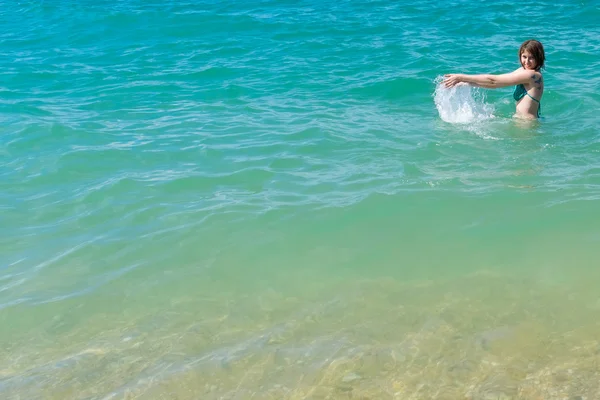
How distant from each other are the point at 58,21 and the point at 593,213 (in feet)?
49.1

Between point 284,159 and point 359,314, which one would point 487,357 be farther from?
point 284,159

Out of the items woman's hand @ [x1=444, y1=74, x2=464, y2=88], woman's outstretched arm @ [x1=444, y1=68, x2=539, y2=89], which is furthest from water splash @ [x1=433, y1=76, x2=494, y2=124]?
woman's hand @ [x1=444, y1=74, x2=464, y2=88]

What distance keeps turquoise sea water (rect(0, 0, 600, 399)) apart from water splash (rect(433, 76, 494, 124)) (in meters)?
0.04

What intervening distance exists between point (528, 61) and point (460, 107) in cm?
117

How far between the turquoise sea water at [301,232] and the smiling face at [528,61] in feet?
2.45

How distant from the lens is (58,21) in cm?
1797

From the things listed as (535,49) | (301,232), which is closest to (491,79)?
(535,49)

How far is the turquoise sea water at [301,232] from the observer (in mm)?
4730

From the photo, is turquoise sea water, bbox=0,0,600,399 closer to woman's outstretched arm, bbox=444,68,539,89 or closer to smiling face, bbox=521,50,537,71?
woman's outstretched arm, bbox=444,68,539,89

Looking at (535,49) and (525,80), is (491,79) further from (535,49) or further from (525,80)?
(535,49)

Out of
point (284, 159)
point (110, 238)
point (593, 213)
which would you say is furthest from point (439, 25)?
point (110, 238)

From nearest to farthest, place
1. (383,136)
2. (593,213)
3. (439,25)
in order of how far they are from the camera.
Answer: (593,213)
(383,136)
(439,25)

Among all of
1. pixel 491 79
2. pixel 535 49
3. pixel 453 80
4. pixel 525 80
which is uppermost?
pixel 535 49

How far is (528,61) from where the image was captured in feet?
30.1
